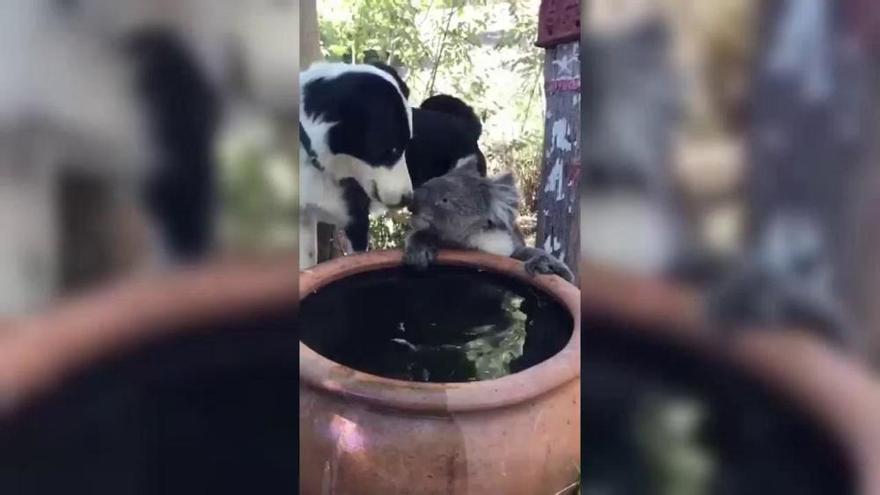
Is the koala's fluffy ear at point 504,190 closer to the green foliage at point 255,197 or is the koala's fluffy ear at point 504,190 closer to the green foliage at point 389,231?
the green foliage at point 389,231

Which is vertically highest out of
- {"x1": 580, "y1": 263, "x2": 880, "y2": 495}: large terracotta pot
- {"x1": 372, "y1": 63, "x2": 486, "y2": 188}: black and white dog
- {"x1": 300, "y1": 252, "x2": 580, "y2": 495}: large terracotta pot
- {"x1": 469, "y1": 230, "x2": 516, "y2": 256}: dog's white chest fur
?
{"x1": 372, "y1": 63, "x2": 486, "y2": 188}: black and white dog

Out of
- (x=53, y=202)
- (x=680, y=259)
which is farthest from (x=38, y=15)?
(x=680, y=259)

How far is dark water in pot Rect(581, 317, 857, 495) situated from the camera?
35.9 inches

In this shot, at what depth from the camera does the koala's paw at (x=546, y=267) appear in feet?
4.75

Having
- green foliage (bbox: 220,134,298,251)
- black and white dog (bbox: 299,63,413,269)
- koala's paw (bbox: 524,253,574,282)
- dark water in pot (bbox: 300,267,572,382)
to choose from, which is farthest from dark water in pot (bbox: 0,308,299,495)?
koala's paw (bbox: 524,253,574,282)

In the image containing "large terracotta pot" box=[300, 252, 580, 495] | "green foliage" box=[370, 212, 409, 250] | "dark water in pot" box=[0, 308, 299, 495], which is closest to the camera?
"dark water in pot" box=[0, 308, 299, 495]

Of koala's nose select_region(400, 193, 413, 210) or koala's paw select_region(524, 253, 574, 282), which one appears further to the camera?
koala's nose select_region(400, 193, 413, 210)

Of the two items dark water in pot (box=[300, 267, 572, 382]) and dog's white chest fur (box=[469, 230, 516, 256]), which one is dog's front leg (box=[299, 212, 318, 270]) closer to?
dark water in pot (box=[300, 267, 572, 382])

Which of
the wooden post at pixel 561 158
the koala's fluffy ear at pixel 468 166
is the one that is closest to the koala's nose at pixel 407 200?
the koala's fluffy ear at pixel 468 166

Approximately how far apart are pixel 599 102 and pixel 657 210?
0.15 metres

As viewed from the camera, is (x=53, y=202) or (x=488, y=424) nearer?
(x=53, y=202)

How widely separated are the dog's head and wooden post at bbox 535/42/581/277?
0.30 meters

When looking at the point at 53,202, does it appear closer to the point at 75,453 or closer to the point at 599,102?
the point at 75,453

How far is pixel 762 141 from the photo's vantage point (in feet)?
2.91
